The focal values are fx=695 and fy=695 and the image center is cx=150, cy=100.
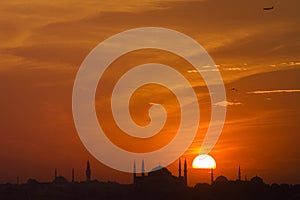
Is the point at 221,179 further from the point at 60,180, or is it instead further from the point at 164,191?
the point at 60,180

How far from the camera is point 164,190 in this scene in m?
117

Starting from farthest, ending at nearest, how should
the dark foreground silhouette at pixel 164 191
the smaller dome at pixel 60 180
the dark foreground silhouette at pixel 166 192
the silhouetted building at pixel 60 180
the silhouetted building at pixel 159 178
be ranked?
the smaller dome at pixel 60 180
the silhouetted building at pixel 60 180
the silhouetted building at pixel 159 178
the dark foreground silhouette at pixel 164 191
the dark foreground silhouette at pixel 166 192

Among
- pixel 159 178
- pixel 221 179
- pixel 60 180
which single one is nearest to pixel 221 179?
pixel 221 179

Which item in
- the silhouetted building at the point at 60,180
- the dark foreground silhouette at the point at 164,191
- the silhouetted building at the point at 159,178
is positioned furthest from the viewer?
the silhouetted building at the point at 60,180

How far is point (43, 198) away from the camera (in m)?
129

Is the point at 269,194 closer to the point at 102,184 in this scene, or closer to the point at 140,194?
the point at 140,194

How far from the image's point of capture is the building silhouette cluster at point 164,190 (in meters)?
110

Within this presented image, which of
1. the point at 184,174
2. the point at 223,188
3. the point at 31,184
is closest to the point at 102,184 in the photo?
the point at 31,184

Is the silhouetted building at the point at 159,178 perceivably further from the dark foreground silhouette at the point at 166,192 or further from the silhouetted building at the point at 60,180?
the silhouetted building at the point at 60,180

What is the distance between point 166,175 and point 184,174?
10738 mm

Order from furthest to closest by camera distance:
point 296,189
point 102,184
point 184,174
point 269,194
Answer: point 102,184 → point 184,174 → point 296,189 → point 269,194

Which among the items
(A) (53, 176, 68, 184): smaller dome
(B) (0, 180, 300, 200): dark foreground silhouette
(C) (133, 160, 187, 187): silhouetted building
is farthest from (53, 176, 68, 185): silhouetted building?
(C) (133, 160, 187, 187): silhouetted building

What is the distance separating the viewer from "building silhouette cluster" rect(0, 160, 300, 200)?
110 meters

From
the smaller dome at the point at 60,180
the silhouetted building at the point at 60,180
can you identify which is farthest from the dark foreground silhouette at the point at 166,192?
the smaller dome at the point at 60,180
